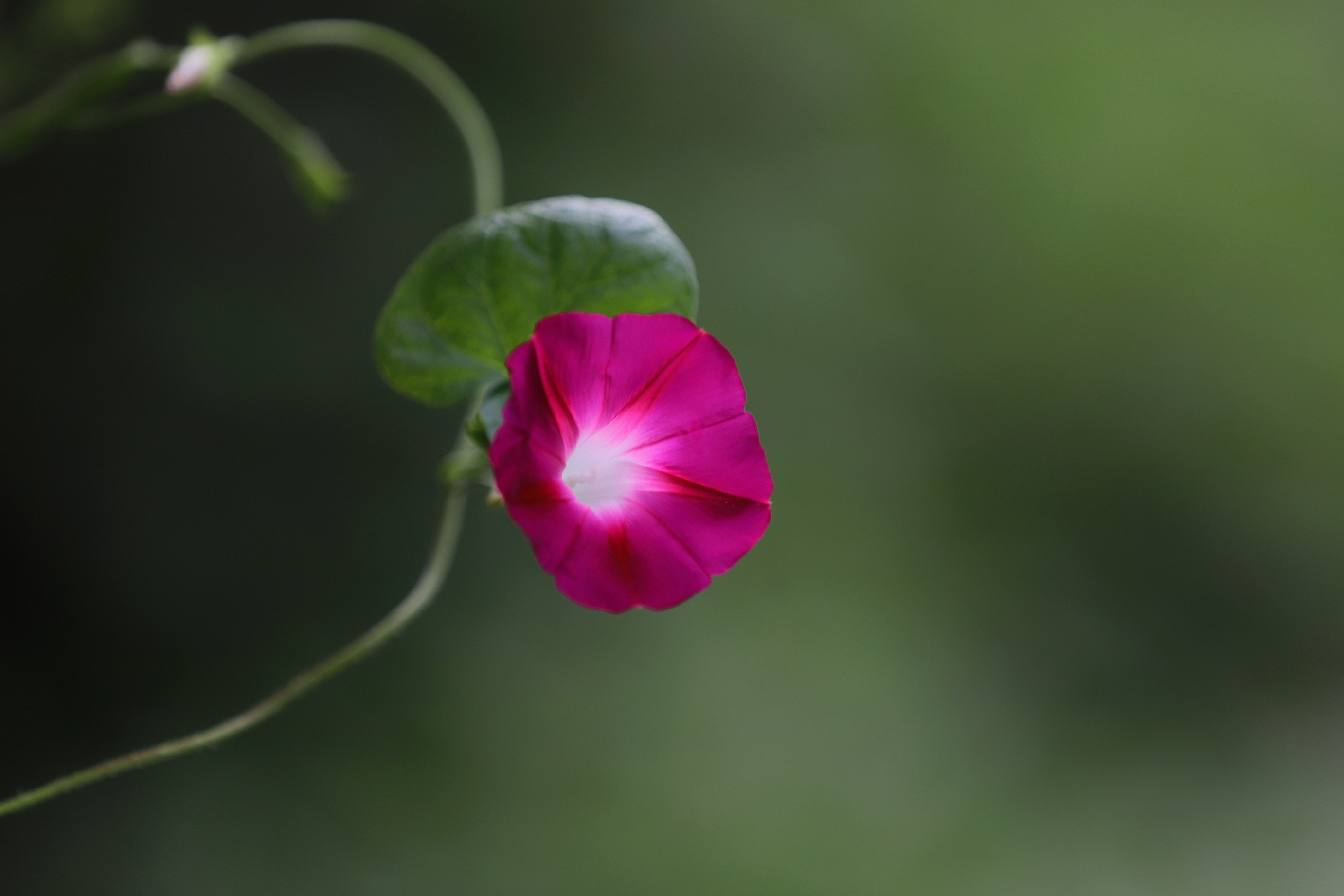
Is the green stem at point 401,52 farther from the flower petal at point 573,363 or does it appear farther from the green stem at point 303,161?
the flower petal at point 573,363

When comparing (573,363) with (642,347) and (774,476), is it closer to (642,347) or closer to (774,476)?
(642,347)

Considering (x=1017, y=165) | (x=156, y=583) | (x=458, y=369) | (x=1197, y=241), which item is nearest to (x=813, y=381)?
(x=1017, y=165)

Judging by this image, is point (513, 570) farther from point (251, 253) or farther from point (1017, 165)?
point (1017, 165)

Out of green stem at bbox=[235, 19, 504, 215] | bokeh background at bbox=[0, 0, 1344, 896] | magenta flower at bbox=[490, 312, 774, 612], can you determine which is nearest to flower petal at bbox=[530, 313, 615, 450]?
magenta flower at bbox=[490, 312, 774, 612]

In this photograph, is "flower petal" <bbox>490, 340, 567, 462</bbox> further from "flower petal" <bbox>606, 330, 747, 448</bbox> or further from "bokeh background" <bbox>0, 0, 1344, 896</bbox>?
"bokeh background" <bbox>0, 0, 1344, 896</bbox>

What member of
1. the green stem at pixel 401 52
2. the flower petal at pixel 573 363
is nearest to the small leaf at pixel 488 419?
the flower petal at pixel 573 363
